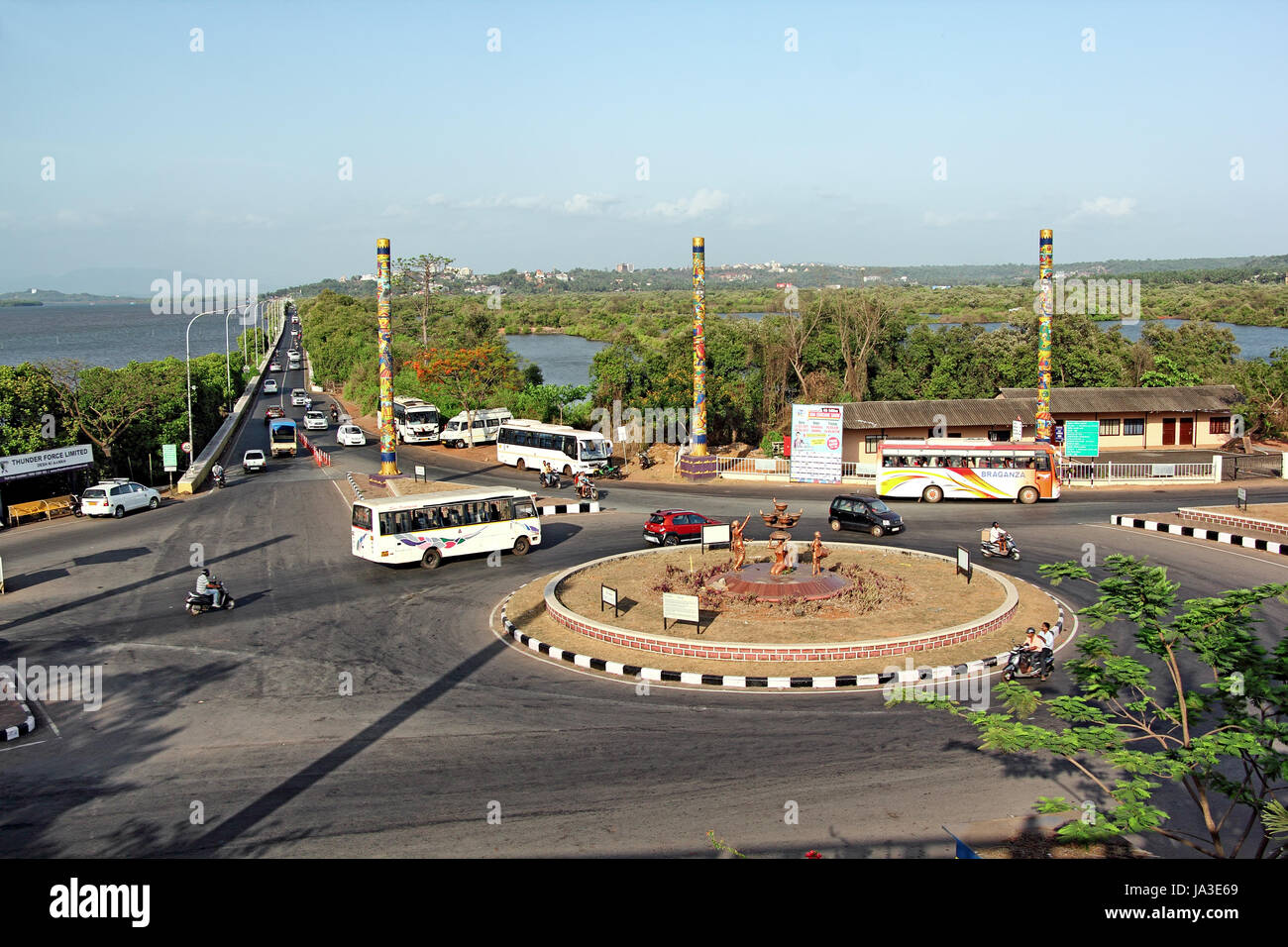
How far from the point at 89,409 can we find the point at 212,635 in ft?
77.3

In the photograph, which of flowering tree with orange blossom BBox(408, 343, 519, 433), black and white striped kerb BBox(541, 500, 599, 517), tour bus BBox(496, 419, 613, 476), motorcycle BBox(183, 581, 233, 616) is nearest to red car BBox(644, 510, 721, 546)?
black and white striped kerb BBox(541, 500, 599, 517)

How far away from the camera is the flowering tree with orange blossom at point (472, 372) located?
55250 mm

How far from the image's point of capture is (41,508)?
33500mm

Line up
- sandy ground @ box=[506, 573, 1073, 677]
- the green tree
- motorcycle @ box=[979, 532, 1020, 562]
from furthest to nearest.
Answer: motorcycle @ box=[979, 532, 1020, 562]
sandy ground @ box=[506, 573, 1073, 677]
the green tree

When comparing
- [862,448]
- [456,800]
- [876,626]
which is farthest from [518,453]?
[456,800]

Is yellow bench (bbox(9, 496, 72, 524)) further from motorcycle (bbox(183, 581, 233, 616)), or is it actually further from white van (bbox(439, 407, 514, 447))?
white van (bbox(439, 407, 514, 447))

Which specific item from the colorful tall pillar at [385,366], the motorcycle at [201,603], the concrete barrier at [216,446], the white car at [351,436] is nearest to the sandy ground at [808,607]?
the motorcycle at [201,603]

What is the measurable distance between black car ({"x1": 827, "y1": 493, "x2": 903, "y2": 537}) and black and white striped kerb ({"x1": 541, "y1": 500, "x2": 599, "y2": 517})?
349 inches

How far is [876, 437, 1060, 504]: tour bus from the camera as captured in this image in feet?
115

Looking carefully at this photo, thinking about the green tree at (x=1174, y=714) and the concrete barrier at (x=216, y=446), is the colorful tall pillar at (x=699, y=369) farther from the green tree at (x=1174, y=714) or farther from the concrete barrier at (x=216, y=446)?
the green tree at (x=1174, y=714)

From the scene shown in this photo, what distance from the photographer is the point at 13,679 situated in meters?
18.0

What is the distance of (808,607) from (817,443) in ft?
65.6
